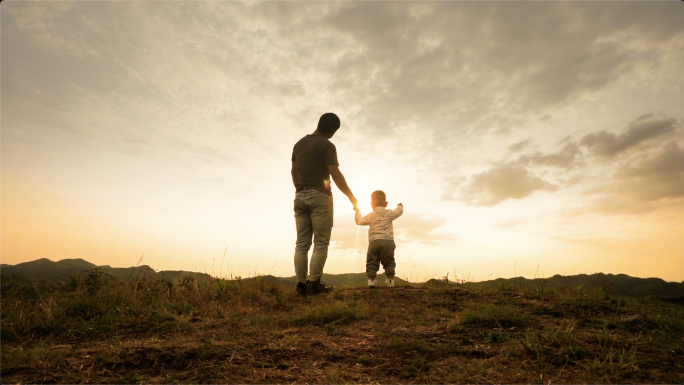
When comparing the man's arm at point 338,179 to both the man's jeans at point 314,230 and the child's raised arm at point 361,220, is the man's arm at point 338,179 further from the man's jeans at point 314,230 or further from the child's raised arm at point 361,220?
the child's raised arm at point 361,220

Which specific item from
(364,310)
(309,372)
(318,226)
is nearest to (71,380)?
(309,372)

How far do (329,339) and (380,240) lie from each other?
424cm

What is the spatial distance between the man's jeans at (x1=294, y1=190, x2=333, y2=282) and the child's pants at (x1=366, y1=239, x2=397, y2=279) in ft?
5.78

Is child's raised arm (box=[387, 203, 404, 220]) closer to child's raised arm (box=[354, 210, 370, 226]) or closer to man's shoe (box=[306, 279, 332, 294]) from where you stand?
child's raised arm (box=[354, 210, 370, 226])

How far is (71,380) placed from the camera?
112 inches

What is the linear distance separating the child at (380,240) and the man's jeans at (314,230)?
167cm

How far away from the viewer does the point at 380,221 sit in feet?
26.4

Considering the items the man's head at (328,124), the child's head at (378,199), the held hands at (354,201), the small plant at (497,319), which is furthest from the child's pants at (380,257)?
the small plant at (497,319)

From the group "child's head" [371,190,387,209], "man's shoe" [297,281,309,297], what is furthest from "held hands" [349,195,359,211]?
"man's shoe" [297,281,309,297]

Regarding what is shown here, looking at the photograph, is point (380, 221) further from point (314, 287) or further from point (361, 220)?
point (314, 287)

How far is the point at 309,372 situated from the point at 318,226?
3.50m

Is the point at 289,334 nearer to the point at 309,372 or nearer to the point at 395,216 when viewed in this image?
the point at 309,372

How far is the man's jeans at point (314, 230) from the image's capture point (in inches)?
250

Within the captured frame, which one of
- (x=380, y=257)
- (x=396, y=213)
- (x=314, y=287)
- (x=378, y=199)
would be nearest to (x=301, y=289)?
(x=314, y=287)
